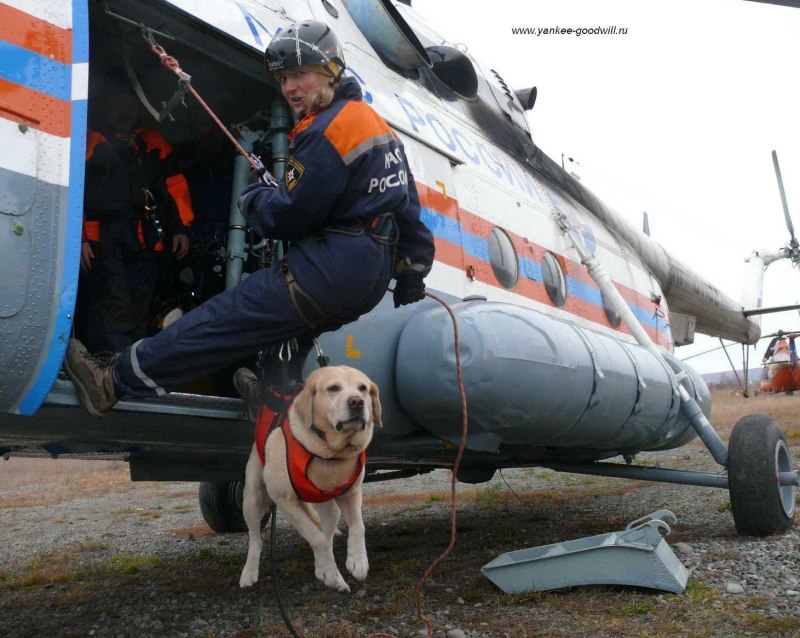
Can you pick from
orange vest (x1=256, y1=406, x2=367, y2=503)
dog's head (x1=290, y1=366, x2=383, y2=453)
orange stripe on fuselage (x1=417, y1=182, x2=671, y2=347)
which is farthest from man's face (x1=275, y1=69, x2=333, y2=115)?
orange stripe on fuselage (x1=417, y1=182, x2=671, y2=347)

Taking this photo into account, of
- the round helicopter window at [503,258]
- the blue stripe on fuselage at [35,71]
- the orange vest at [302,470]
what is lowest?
the orange vest at [302,470]

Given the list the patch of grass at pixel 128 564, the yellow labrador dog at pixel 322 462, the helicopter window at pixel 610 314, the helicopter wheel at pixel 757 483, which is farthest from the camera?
the helicopter window at pixel 610 314

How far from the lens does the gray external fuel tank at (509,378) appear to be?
404cm

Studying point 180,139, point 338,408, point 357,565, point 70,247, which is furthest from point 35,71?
point 357,565

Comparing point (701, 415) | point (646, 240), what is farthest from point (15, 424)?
point (646, 240)

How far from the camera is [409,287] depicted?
3.58 m

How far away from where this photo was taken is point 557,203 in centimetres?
734

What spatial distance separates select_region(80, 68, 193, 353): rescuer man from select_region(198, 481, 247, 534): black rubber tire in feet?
13.4

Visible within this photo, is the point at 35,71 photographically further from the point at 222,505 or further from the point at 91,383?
the point at 222,505

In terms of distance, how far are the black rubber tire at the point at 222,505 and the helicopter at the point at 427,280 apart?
2430mm

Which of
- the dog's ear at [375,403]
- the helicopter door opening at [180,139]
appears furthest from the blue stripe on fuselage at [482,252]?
the dog's ear at [375,403]

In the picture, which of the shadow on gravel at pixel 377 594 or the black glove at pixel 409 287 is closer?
the black glove at pixel 409 287

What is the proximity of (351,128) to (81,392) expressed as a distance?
4.76 feet

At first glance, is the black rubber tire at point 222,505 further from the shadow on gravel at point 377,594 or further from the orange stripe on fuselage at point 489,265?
the orange stripe on fuselage at point 489,265
